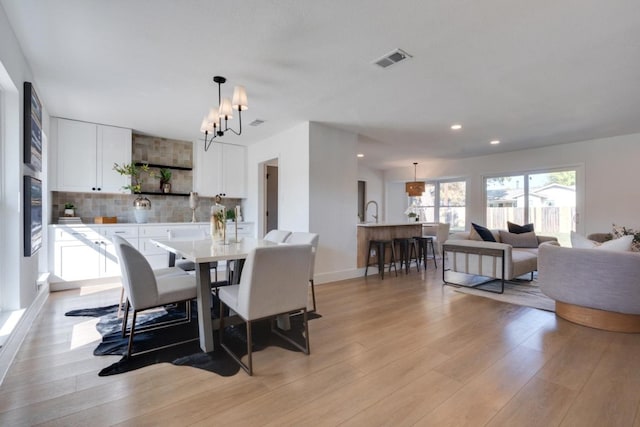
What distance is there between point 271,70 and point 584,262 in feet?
11.2

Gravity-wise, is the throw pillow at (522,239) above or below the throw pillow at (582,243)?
below

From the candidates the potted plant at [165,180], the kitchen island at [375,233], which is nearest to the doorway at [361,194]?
the kitchen island at [375,233]

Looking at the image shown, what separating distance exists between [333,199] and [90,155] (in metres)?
3.72

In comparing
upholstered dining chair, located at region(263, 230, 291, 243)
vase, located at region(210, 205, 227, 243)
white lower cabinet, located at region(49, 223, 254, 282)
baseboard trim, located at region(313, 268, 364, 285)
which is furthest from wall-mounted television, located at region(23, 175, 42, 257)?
baseboard trim, located at region(313, 268, 364, 285)

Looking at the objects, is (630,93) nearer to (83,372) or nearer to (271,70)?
(271,70)

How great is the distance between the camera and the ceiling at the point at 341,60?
6.44 feet

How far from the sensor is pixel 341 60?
2.58m

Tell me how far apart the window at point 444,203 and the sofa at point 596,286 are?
173 inches

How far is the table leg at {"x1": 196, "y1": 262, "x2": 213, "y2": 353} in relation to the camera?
2260 millimetres

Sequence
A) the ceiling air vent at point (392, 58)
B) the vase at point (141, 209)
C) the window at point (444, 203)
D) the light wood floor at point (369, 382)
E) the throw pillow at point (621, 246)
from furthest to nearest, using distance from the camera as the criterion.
A: the window at point (444, 203) → the vase at point (141, 209) → the throw pillow at point (621, 246) → the ceiling air vent at point (392, 58) → the light wood floor at point (369, 382)

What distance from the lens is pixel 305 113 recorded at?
398 centimetres

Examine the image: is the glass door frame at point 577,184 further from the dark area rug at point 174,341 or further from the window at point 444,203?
the dark area rug at point 174,341

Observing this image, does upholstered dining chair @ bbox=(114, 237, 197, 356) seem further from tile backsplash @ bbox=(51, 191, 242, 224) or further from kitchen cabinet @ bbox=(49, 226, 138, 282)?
tile backsplash @ bbox=(51, 191, 242, 224)

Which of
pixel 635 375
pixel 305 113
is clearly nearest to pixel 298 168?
pixel 305 113
